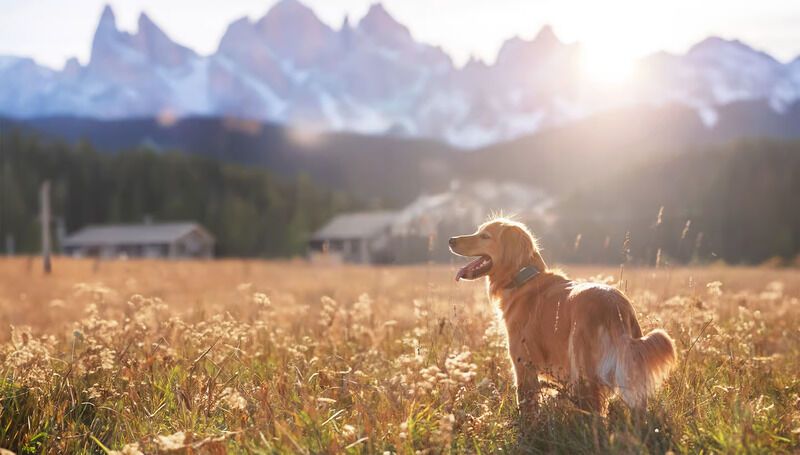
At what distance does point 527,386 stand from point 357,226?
223 ft

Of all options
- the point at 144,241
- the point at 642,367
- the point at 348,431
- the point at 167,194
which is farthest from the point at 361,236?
the point at 348,431

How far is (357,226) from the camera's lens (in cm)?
7244

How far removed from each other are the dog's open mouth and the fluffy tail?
1483 mm

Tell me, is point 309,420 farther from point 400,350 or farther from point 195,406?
point 400,350

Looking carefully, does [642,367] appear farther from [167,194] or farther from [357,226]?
[167,194]

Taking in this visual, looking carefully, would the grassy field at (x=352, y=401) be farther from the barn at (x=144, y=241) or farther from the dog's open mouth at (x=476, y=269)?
the barn at (x=144, y=241)

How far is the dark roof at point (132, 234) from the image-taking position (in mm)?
75000

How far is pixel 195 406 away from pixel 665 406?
9.94 feet

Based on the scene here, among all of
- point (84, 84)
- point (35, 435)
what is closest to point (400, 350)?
point (35, 435)

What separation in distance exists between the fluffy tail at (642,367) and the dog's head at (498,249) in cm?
124

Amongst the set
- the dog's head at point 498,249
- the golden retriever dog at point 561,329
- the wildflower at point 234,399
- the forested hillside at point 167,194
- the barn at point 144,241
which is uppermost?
the forested hillside at point 167,194

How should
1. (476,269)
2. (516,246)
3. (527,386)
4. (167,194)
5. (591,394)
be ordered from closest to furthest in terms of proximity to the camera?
(591,394) → (527,386) → (516,246) → (476,269) → (167,194)

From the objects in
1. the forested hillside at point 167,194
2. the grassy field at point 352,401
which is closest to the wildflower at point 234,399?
the grassy field at point 352,401

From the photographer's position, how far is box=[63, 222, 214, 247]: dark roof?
75.0 m
